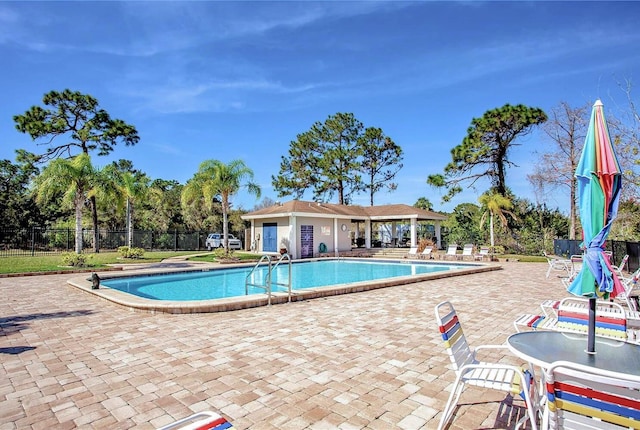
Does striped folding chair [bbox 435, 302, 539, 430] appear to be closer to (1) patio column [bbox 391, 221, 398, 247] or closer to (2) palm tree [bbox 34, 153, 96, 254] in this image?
(2) palm tree [bbox 34, 153, 96, 254]

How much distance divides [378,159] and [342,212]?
13.0m

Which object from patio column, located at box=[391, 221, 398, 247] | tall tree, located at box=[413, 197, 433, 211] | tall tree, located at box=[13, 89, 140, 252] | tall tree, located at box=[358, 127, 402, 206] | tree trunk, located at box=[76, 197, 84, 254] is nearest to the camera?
A: tree trunk, located at box=[76, 197, 84, 254]

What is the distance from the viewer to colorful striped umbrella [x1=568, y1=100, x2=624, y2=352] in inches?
112

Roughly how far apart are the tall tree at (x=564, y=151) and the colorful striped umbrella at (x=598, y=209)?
2515cm

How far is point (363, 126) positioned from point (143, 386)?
36244mm

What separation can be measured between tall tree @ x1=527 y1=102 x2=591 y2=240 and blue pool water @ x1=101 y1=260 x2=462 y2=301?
11.8 m

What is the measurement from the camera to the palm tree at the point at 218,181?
20.2 meters

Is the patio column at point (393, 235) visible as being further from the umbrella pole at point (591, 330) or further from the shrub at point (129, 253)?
the umbrella pole at point (591, 330)

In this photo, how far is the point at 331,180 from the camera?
1427 inches

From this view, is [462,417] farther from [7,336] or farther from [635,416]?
[7,336]

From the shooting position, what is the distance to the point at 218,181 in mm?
20312

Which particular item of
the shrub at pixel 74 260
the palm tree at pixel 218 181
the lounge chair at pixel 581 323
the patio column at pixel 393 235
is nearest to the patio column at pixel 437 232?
the patio column at pixel 393 235

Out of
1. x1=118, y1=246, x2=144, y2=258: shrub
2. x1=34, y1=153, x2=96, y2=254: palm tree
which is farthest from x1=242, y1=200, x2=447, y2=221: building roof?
x1=34, y1=153, x2=96, y2=254: palm tree

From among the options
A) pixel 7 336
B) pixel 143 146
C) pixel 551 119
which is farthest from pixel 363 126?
pixel 7 336
